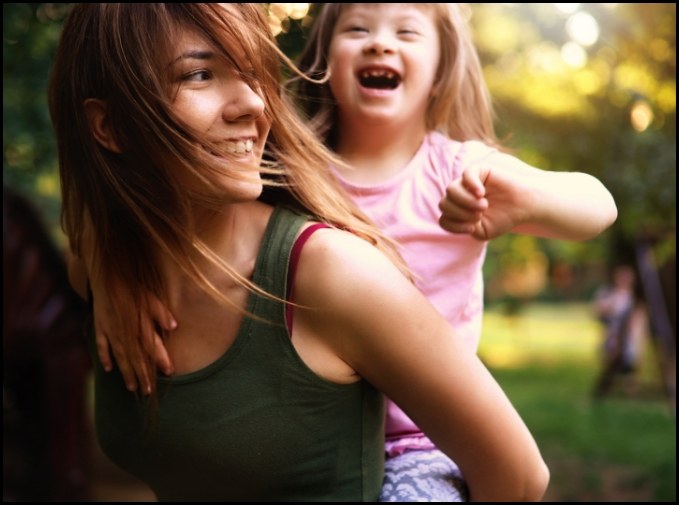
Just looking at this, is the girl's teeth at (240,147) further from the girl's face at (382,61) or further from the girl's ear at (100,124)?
the girl's face at (382,61)

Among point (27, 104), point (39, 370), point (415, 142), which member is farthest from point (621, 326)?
point (415, 142)

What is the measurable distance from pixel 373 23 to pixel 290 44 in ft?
1.60

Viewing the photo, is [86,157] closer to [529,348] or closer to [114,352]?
[114,352]

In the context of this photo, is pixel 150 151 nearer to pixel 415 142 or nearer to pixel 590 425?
pixel 415 142

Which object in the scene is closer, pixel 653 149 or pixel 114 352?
pixel 114 352

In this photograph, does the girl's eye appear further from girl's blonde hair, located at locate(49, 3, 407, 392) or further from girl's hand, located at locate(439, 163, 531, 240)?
girl's hand, located at locate(439, 163, 531, 240)

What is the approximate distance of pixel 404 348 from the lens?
1.58 meters

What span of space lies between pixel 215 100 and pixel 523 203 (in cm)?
58

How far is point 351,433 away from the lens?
1697mm

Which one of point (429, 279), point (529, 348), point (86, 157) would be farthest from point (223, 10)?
point (529, 348)

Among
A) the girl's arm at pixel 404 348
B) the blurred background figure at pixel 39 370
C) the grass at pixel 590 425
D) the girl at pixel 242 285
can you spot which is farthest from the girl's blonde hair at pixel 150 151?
the grass at pixel 590 425

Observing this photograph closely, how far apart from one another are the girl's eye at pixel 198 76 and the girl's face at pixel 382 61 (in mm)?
459

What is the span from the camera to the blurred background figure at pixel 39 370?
5.25m

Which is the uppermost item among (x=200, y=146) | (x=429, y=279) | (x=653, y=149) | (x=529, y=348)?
(x=200, y=146)
